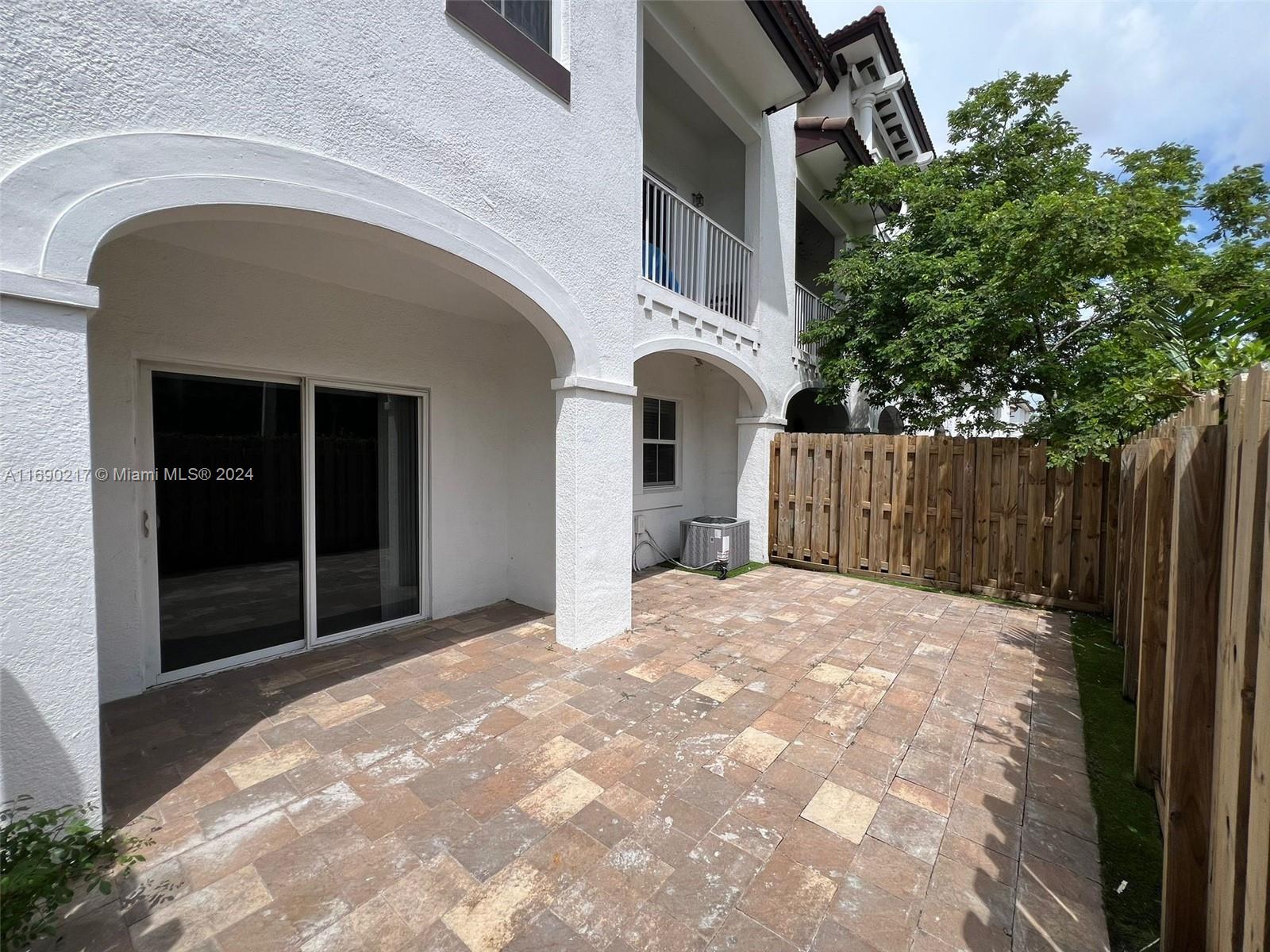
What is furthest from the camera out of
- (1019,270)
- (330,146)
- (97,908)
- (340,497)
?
(1019,270)

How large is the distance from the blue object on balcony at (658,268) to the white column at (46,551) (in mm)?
4741

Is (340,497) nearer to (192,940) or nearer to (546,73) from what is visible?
(192,940)

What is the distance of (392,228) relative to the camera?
319cm

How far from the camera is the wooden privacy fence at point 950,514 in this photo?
6168 mm

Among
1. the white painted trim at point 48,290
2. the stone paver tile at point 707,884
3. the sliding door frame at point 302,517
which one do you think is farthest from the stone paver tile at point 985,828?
the sliding door frame at point 302,517

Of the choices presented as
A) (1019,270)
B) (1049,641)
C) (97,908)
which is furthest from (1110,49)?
(97,908)

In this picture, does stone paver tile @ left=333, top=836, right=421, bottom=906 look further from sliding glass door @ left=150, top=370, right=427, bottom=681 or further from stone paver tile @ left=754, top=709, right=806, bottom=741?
sliding glass door @ left=150, top=370, right=427, bottom=681

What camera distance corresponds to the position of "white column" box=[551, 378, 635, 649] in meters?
4.55

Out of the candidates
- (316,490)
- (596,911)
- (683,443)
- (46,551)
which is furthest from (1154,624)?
(683,443)

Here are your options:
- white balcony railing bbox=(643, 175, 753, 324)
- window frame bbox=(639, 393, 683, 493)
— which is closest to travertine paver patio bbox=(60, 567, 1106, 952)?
window frame bbox=(639, 393, 683, 493)

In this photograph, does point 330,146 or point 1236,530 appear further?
point 330,146

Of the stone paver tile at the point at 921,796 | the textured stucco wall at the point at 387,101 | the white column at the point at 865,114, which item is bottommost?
the stone paver tile at the point at 921,796

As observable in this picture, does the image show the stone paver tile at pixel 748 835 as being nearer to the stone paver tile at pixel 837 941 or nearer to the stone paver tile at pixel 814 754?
the stone paver tile at pixel 837 941

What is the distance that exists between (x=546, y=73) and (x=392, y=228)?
211 centimetres
